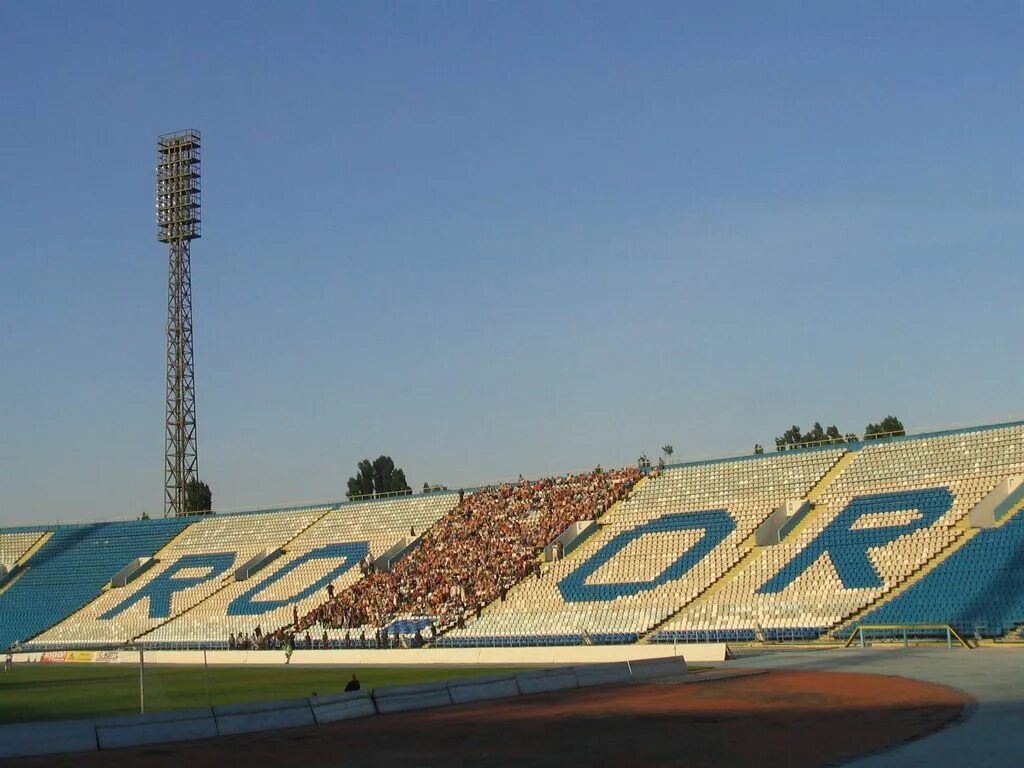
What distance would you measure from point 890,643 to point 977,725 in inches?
847

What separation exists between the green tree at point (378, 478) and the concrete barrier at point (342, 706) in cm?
9489

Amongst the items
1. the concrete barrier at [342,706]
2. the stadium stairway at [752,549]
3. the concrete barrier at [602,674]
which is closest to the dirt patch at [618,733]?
the concrete barrier at [342,706]

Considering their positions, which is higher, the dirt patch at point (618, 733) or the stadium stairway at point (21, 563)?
the stadium stairway at point (21, 563)

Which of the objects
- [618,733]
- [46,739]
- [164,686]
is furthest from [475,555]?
Result: [46,739]

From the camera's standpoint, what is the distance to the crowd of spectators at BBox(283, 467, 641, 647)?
5709 centimetres

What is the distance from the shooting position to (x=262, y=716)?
2384 cm

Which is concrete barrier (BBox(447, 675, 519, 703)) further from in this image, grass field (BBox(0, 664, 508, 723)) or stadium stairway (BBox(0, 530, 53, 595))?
stadium stairway (BBox(0, 530, 53, 595))

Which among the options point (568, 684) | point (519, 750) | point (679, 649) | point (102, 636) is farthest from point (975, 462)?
point (102, 636)

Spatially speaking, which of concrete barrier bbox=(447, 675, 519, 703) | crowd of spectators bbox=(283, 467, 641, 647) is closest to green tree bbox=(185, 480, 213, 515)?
crowd of spectators bbox=(283, 467, 641, 647)

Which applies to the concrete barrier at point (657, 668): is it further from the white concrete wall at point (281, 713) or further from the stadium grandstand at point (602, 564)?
the stadium grandstand at point (602, 564)

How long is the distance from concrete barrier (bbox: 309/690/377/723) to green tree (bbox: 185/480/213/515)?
201 ft

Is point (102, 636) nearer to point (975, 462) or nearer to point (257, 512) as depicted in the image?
point (257, 512)

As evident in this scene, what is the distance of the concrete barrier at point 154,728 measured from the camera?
21.8 m

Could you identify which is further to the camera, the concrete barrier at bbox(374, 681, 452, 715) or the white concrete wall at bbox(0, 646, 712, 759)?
the concrete barrier at bbox(374, 681, 452, 715)
